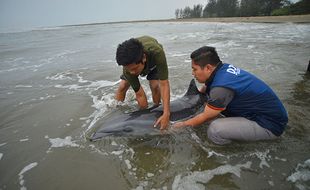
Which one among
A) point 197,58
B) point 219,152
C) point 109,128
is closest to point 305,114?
point 219,152

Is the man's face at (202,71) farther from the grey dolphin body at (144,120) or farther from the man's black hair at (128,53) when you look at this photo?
the grey dolphin body at (144,120)

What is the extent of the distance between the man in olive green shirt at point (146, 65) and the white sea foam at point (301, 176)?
5.98ft

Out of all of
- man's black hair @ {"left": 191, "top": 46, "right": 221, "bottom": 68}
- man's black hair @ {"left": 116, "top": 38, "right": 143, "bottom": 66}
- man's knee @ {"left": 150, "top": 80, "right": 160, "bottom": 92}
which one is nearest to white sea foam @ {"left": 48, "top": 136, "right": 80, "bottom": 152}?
man's black hair @ {"left": 116, "top": 38, "right": 143, "bottom": 66}

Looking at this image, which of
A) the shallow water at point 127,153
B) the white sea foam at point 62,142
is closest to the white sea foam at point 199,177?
the shallow water at point 127,153

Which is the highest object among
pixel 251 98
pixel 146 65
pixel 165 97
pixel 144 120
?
pixel 146 65

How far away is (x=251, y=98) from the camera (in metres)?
3.26

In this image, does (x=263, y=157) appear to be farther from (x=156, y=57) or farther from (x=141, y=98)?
(x=141, y=98)

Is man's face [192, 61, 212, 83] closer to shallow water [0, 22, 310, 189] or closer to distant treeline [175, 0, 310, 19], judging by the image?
shallow water [0, 22, 310, 189]

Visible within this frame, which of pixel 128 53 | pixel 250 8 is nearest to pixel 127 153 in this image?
pixel 128 53

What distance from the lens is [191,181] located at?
3.11 metres

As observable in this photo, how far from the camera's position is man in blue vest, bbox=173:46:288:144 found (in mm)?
3102

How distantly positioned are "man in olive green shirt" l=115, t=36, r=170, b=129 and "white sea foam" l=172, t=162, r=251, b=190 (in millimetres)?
924

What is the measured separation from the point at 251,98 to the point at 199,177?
4.04ft

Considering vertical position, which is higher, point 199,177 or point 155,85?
point 155,85
